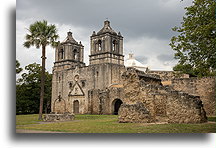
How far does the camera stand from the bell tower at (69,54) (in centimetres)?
3862

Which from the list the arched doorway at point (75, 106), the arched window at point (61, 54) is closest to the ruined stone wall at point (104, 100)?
the arched doorway at point (75, 106)

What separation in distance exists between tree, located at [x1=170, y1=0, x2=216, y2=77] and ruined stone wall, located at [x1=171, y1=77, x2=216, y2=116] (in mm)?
6647

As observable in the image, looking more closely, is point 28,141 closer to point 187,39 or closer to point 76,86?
point 187,39

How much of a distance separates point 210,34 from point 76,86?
26330 millimetres

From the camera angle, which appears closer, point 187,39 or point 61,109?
point 187,39

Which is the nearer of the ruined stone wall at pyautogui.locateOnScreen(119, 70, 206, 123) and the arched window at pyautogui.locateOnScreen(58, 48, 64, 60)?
the ruined stone wall at pyautogui.locateOnScreen(119, 70, 206, 123)

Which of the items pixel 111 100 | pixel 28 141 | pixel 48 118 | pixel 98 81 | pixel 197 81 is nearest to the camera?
pixel 28 141

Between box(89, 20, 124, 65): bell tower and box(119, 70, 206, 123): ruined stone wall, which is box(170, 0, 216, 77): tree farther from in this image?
box(89, 20, 124, 65): bell tower

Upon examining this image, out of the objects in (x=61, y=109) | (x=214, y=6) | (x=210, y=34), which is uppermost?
(x=214, y=6)

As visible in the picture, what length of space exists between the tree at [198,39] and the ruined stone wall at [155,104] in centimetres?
153

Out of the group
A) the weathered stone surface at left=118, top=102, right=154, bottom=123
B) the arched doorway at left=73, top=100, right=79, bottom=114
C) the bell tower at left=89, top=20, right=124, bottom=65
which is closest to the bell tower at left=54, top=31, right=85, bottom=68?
the bell tower at left=89, top=20, right=124, bottom=65

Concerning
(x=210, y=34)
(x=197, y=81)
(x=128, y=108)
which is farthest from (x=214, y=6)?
(x=197, y=81)

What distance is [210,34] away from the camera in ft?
37.4

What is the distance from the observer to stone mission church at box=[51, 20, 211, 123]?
12.7 m
